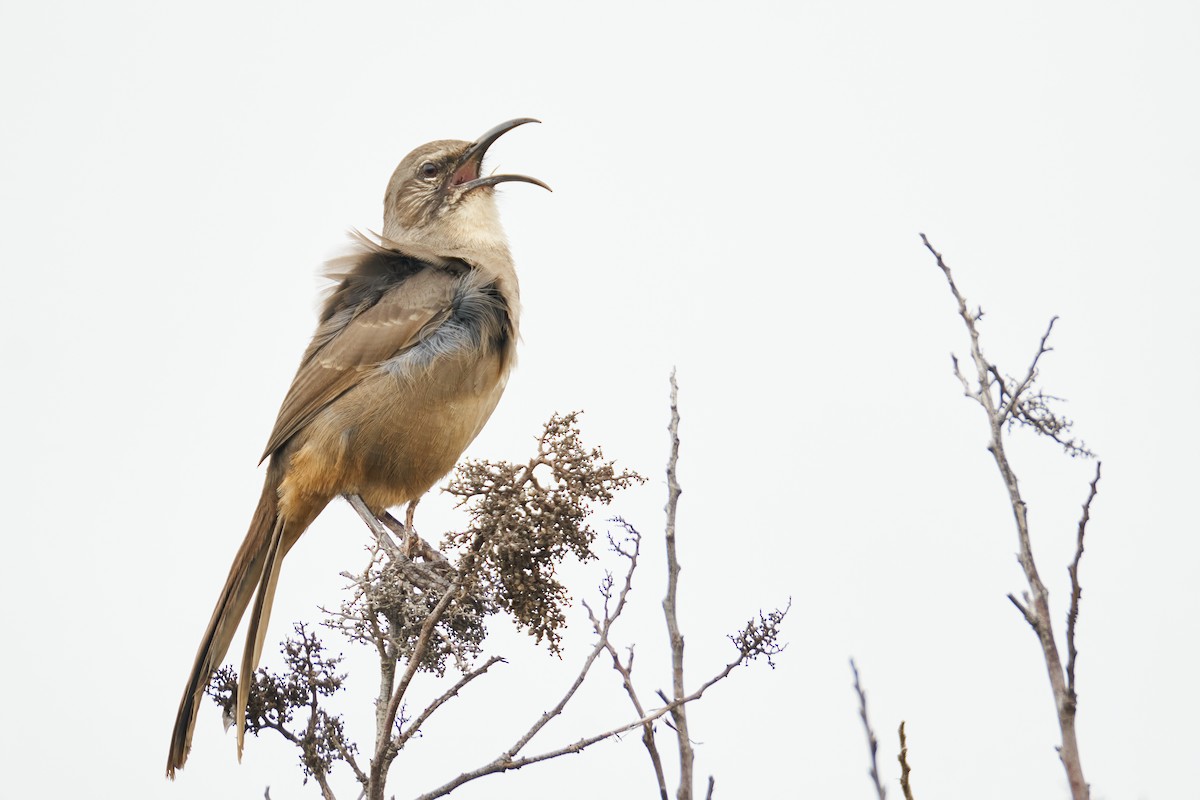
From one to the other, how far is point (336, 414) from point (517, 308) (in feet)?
3.15

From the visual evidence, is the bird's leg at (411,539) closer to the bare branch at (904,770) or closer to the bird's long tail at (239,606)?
the bird's long tail at (239,606)

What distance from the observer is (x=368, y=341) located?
5867 mm

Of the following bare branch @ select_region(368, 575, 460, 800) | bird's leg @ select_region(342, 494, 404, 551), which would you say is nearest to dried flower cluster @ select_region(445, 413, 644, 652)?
bare branch @ select_region(368, 575, 460, 800)

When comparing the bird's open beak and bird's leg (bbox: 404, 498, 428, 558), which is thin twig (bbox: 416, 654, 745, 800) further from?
the bird's open beak

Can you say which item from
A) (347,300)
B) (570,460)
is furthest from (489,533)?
(347,300)

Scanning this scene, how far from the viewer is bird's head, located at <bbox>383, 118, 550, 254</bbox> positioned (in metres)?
6.75

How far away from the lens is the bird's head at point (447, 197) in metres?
6.75

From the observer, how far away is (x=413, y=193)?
706cm

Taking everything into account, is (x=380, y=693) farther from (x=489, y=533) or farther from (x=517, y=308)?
(x=517, y=308)

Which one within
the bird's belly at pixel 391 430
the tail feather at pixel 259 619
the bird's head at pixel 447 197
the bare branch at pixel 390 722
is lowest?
the bare branch at pixel 390 722

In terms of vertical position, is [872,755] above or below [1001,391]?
below

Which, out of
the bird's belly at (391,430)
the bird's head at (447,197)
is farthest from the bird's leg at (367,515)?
the bird's head at (447,197)

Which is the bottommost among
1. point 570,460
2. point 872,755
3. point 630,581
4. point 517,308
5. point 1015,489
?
point 872,755

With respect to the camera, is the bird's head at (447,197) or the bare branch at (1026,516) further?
the bird's head at (447,197)
